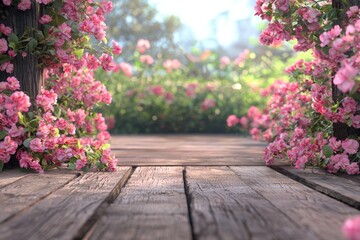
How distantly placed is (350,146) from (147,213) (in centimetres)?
116

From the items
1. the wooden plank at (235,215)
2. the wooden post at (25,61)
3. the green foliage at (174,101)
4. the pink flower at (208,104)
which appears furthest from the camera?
the green foliage at (174,101)

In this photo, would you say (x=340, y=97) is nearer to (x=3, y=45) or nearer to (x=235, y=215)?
(x=235, y=215)

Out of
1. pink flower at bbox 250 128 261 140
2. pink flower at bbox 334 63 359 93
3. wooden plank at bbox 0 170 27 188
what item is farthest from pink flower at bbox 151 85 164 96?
pink flower at bbox 334 63 359 93

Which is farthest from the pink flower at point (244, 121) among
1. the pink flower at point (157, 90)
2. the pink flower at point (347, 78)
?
the pink flower at point (347, 78)

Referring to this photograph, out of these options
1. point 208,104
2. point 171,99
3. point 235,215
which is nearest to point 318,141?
point 235,215

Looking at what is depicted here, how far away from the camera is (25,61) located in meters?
2.54

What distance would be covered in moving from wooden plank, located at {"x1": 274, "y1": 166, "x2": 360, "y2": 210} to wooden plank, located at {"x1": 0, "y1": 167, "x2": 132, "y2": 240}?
2.36 ft

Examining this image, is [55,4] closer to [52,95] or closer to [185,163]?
[52,95]

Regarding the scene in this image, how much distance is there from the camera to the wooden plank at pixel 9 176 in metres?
2.07

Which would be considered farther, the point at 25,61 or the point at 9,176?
the point at 25,61

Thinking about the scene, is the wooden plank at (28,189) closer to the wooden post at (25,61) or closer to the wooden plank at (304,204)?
the wooden post at (25,61)

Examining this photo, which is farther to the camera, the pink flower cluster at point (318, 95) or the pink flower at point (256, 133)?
the pink flower at point (256, 133)

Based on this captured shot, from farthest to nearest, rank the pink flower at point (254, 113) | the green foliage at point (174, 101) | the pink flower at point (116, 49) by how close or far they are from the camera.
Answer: the green foliage at point (174, 101) < the pink flower at point (254, 113) < the pink flower at point (116, 49)

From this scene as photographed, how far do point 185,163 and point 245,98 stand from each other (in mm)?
4607
